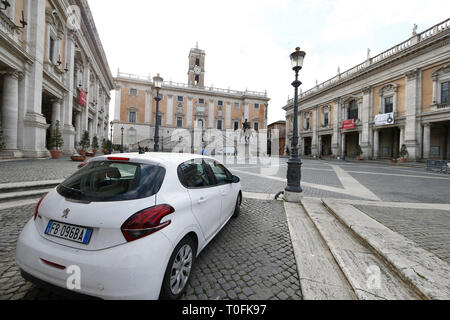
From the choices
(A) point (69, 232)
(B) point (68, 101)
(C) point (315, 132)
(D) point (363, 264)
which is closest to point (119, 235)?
(A) point (69, 232)

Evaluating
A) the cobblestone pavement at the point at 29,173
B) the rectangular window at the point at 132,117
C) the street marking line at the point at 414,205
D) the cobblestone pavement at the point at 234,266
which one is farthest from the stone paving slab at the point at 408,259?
the rectangular window at the point at 132,117

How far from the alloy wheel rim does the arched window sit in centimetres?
3438

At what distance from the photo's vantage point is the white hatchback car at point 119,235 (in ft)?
4.95

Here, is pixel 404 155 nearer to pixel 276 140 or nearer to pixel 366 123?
→ pixel 366 123

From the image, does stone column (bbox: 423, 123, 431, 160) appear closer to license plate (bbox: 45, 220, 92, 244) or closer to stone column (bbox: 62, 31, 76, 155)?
license plate (bbox: 45, 220, 92, 244)

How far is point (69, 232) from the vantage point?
1.68 meters

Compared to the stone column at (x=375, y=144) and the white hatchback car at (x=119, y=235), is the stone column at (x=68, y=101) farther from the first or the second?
the stone column at (x=375, y=144)

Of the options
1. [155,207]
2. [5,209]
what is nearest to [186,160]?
[155,207]

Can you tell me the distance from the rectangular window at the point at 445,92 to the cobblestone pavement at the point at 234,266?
27399mm

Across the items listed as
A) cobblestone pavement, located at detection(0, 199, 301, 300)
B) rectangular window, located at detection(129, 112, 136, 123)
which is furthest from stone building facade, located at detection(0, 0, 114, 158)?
rectangular window, located at detection(129, 112, 136, 123)

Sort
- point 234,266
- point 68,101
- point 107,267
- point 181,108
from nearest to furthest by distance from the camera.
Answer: point 107,267 → point 234,266 → point 68,101 → point 181,108

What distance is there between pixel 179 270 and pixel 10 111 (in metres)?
14.4

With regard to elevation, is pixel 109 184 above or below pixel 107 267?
above

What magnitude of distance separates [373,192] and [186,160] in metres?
7.79
